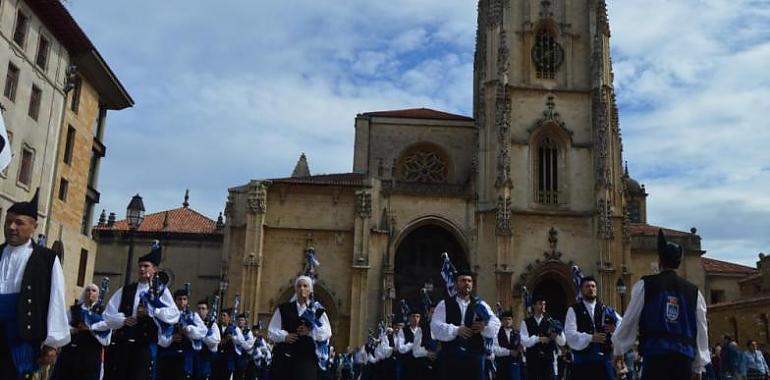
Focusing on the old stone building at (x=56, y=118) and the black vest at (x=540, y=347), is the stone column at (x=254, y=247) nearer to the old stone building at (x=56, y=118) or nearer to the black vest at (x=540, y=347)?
the old stone building at (x=56, y=118)

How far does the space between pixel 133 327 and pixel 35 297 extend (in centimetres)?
342

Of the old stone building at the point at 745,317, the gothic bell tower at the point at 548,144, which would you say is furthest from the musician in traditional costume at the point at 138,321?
the old stone building at the point at 745,317

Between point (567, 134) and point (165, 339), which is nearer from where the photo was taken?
point (165, 339)

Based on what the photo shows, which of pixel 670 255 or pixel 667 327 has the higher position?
pixel 670 255

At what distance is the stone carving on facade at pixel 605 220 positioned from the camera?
3359 centimetres

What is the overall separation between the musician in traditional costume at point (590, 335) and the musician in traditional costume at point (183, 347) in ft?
18.4

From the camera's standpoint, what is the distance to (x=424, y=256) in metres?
35.3

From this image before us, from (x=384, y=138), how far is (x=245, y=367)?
24.3m

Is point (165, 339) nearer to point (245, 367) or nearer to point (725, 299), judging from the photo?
point (245, 367)

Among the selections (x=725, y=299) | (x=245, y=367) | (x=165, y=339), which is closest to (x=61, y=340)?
(x=165, y=339)

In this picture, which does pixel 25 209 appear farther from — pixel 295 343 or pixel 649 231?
pixel 649 231

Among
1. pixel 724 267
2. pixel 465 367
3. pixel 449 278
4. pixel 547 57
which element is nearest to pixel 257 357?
pixel 449 278

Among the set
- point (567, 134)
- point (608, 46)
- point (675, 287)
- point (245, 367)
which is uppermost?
point (608, 46)

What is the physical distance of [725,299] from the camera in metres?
41.3
